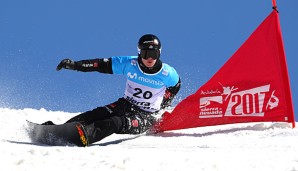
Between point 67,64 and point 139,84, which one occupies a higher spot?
point 67,64

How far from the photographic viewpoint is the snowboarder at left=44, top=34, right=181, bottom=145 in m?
6.13

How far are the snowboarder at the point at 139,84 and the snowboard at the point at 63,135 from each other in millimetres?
686

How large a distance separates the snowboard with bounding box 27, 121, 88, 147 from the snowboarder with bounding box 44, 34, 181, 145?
2.25 feet

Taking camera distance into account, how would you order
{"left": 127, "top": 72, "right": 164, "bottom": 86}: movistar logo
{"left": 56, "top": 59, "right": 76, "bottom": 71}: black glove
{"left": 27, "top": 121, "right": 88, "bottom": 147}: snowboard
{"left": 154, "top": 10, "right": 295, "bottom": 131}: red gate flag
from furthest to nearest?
1. {"left": 154, "top": 10, "right": 295, "bottom": 131}: red gate flag
2. {"left": 127, "top": 72, "right": 164, "bottom": 86}: movistar logo
3. {"left": 56, "top": 59, "right": 76, "bottom": 71}: black glove
4. {"left": 27, "top": 121, "right": 88, "bottom": 147}: snowboard

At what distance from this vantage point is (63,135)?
5246 mm

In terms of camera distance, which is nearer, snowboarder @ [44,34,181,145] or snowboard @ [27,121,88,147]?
snowboard @ [27,121,88,147]

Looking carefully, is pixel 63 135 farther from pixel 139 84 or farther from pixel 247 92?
pixel 247 92

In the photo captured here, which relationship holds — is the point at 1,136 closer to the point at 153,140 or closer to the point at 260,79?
the point at 153,140

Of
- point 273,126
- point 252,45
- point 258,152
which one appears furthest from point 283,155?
point 252,45

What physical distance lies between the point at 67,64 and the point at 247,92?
2.63m

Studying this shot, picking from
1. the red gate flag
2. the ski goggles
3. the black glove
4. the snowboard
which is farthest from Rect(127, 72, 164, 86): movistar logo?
the snowboard

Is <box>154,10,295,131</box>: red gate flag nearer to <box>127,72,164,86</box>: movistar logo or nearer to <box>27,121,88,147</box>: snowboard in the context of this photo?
<box>127,72,164,86</box>: movistar logo

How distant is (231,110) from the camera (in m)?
6.66

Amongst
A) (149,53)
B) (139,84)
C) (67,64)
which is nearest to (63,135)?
(67,64)
